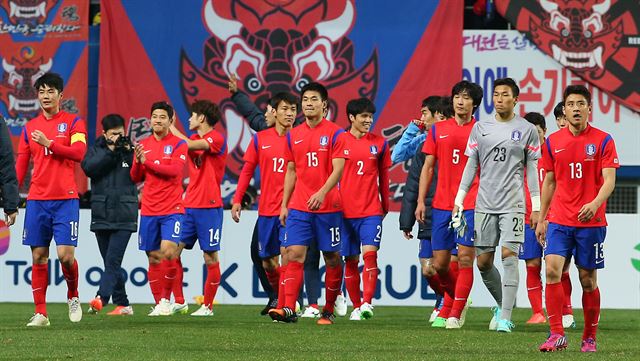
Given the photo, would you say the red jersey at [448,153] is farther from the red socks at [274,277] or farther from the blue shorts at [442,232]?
the red socks at [274,277]

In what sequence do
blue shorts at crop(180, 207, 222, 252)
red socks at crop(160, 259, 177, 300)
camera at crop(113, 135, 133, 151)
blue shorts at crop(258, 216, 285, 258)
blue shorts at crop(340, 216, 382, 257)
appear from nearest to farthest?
blue shorts at crop(340, 216, 382, 257) → blue shorts at crop(258, 216, 285, 258) → red socks at crop(160, 259, 177, 300) → blue shorts at crop(180, 207, 222, 252) → camera at crop(113, 135, 133, 151)

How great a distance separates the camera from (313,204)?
12531mm

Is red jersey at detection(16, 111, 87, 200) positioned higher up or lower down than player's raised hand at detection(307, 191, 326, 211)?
higher up

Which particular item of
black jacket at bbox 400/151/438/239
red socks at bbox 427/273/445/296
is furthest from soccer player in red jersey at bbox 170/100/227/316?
red socks at bbox 427/273/445/296

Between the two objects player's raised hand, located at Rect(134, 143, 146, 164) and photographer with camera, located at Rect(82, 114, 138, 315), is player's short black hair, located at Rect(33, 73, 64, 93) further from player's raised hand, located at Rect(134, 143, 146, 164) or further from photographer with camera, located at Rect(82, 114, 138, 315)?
photographer with camera, located at Rect(82, 114, 138, 315)

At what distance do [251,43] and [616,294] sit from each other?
22.7ft

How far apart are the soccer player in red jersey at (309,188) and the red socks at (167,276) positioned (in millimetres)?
2385

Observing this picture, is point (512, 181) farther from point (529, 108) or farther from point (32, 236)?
point (529, 108)

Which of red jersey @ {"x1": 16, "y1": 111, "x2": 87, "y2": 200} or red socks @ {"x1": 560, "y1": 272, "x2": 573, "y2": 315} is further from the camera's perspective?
red socks @ {"x1": 560, "y1": 272, "x2": 573, "y2": 315}

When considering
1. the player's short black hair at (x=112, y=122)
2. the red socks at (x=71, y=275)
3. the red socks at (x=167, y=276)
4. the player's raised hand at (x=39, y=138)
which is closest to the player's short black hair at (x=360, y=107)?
the red socks at (x=167, y=276)

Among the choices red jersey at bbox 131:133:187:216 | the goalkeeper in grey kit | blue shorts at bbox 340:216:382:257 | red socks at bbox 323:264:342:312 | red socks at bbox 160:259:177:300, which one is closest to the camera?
the goalkeeper in grey kit

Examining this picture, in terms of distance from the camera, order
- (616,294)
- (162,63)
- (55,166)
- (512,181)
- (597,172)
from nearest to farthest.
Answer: (597,172), (512,181), (55,166), (616,294), (162,63)

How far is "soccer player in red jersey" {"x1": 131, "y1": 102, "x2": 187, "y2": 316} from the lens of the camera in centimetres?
1509

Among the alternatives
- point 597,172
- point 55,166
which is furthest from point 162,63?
point 597,172
